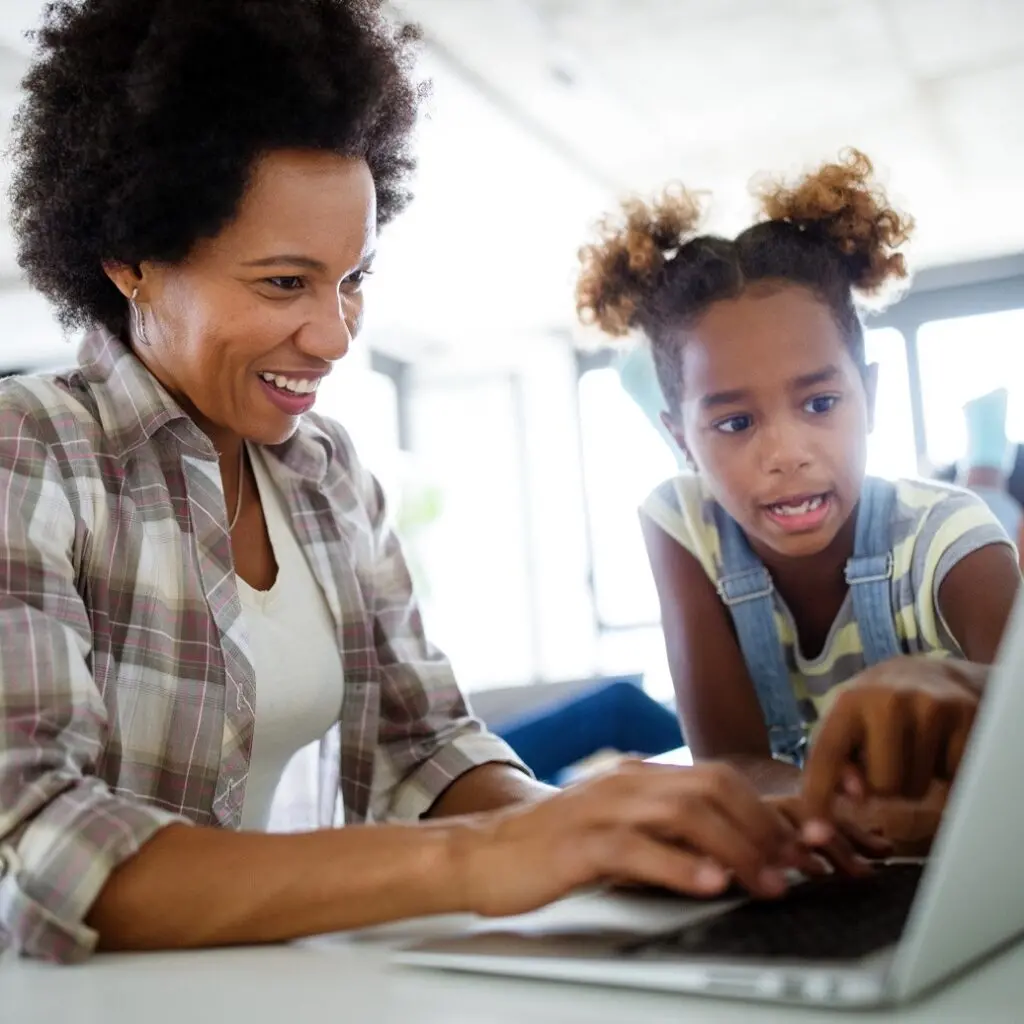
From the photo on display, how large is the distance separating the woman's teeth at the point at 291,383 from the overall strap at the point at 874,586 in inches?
19.6

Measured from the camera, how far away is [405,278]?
5609 millimetres

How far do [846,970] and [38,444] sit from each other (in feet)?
2.02

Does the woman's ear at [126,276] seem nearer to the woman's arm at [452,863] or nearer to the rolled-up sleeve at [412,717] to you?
the rolled-up sleeve at [412,717]

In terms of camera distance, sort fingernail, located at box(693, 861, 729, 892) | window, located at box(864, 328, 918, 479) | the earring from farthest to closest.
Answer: window, located at box(864, 328, 918, 479) → the earring → fingernail, located at box(693, 861, 729, 892)

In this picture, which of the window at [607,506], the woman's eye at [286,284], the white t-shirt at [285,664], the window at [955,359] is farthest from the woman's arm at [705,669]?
the window at [607,506]

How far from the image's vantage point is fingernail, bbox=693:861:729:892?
20.2 inches

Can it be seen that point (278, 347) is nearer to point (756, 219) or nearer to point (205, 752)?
point (205, 752)

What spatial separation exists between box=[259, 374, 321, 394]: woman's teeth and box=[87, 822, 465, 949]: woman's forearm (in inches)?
19.9

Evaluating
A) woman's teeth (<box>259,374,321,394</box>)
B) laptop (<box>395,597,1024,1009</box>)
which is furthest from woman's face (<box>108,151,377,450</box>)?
laptop (<box>395,597,1024,1009</box>)

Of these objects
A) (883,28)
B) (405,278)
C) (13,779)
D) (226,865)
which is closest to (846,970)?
(226,865)

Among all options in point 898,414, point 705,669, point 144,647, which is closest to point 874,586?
point 705,669

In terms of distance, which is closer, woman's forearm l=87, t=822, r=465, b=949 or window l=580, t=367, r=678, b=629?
woman's forearm l=87, t=822, r=465, b=949

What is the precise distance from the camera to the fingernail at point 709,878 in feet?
1.68

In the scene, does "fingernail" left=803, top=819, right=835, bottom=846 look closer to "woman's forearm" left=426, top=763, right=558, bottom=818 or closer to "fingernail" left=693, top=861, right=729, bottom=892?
"fingernail" left=693, top=861, right=729, bottom=892
